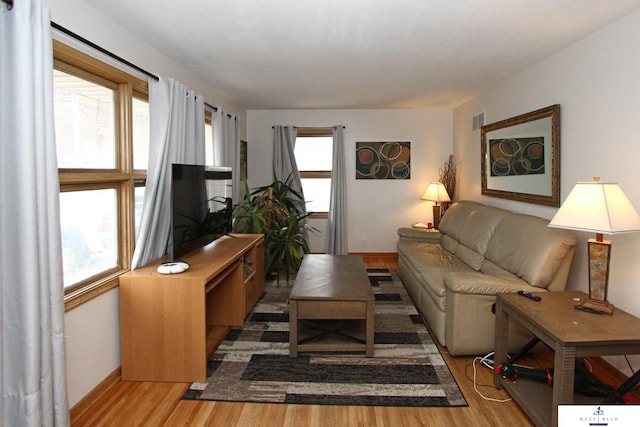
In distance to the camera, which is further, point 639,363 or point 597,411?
point 639,363

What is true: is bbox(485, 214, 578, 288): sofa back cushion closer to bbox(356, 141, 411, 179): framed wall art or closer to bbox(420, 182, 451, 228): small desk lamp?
bbox(420, 182, 451, 228): small desk lamp

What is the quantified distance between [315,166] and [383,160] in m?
1.05

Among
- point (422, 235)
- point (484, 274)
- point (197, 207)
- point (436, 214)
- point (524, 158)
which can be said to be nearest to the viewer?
point (197, 207)

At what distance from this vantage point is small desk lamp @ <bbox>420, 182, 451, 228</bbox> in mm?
5705

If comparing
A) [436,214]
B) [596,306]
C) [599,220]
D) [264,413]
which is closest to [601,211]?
[599,220]

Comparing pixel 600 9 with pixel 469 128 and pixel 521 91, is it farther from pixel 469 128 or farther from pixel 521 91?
pixel 469 128

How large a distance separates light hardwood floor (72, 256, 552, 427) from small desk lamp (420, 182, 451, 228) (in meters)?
3.47

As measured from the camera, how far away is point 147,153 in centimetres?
315

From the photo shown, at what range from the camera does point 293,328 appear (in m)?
2.96

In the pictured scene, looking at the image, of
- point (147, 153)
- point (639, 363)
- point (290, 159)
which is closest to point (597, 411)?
point (639, 363)

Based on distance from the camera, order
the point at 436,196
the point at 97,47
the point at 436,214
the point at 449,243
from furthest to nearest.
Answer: the point at 436,214, the point at 436,196, the point at 449,243, the point at 97,47

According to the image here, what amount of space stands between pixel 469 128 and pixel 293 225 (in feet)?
8.78

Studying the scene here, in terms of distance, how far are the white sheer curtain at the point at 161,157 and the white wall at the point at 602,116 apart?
3.04 meters

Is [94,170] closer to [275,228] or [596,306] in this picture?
[275,228]
